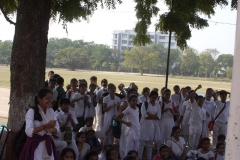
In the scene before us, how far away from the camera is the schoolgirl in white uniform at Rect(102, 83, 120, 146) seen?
8.50 m

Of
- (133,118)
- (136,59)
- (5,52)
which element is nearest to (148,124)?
(133,118)

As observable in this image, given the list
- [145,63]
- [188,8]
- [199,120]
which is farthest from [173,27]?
[145,63]

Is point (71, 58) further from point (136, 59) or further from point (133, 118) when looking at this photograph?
point (133, 118)

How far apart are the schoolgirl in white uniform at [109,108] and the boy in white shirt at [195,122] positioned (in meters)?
1.66

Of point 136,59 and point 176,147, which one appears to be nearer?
point 176,147

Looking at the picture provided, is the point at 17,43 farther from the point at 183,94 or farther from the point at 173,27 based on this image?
the point at 183,94

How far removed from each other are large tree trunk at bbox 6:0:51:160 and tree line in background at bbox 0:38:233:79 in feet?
216

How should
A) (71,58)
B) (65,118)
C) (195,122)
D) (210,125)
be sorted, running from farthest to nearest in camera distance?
(71,58) < (210,125) < (195,122) < (65,118)

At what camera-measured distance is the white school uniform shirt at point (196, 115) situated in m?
8.68

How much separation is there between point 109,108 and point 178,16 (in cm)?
251

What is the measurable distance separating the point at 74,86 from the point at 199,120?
284cm

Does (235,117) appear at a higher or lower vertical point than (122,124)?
higher

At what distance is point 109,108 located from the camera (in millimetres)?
8461

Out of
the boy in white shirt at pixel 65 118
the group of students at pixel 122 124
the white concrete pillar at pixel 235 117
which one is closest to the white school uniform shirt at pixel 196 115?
the group of students at pixel 122 124
